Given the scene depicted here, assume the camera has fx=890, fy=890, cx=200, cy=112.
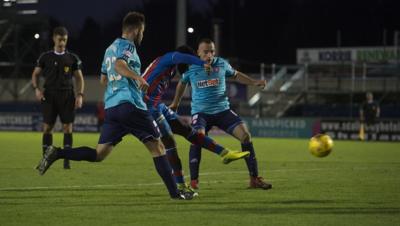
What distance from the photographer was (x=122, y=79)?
1064 cm

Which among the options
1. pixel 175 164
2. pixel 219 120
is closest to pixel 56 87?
pixel 219 120

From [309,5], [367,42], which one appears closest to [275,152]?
[367,42]

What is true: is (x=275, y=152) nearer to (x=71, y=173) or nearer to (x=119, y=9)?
(x=71, y=173)

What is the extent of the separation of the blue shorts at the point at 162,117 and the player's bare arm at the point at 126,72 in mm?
1783

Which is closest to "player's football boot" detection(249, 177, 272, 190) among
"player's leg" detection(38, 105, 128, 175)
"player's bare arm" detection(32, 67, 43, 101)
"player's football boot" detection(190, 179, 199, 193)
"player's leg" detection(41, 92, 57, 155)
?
"player's football boot" detection(190, 179, 199, 193)

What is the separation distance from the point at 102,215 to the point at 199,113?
4.11 meters

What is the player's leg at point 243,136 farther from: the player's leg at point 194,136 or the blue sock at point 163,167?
the blue sock at point 163,167

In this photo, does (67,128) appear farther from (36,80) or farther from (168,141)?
(168,141)

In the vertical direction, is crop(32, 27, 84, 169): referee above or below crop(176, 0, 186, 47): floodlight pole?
below

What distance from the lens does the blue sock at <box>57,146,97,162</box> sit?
35.9ft

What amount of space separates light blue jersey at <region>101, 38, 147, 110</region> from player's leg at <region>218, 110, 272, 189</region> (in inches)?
113

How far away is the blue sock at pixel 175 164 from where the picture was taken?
1204 centimetres

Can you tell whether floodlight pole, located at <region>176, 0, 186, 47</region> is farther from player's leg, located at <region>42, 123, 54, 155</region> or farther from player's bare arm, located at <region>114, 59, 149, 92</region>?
player's bare arm, located at <region>114, 59, 149, 92</region>

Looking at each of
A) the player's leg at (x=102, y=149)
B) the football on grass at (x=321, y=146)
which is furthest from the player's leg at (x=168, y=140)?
the football on grass at (x=321, y=146)
